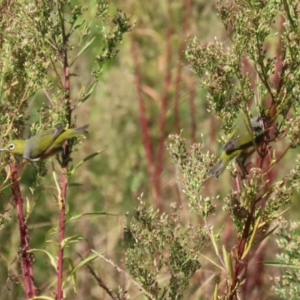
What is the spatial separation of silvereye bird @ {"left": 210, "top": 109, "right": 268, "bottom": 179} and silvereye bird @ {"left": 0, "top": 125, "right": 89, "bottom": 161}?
0.47 m

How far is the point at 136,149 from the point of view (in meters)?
5.82

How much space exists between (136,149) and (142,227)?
344cm

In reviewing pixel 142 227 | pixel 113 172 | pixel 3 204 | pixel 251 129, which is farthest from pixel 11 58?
pixel 113 172

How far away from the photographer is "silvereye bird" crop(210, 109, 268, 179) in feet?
7.04

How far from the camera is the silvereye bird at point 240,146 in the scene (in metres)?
2.14

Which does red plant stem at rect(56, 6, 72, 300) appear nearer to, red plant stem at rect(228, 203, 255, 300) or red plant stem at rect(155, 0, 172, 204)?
red plant stem at rect(228, 203, 255, 300)

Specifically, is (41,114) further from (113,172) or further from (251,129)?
(113,172)

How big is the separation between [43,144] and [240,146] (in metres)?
0.67

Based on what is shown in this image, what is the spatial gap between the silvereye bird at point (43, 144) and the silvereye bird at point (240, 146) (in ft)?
1.54

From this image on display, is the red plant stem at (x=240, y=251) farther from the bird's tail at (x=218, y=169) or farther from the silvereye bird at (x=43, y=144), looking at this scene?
the silvereye bird at (x=43, y=144)

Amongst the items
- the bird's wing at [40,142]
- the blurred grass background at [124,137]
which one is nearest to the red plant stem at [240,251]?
the bird's wing at [40,142]

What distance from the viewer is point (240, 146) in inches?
88.7

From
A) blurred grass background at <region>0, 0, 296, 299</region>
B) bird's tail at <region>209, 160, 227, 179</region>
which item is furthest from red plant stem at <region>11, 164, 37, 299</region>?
blurred grass background at <region>0, 0, 296, 299</region>

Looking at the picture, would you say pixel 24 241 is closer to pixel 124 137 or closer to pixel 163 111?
pixel 163 111
